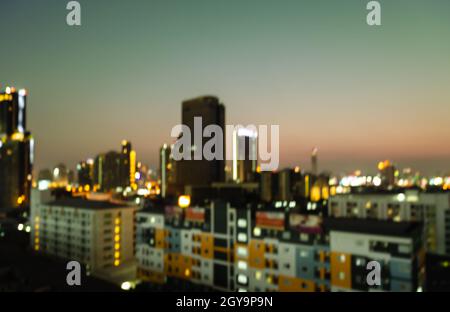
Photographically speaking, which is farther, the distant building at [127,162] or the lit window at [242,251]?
the distant building at [127,162]

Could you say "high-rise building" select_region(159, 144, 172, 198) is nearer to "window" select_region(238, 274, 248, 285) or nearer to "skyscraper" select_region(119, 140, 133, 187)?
"skyscraper" select_region(119, 140, 133, 187)

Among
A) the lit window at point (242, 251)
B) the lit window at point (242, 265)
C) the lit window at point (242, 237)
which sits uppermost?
the lit window at point (242, 237)

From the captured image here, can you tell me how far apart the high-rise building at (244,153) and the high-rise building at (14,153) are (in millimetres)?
40509

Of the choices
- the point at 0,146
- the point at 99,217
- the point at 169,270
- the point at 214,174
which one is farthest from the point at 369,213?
the point at 0,146

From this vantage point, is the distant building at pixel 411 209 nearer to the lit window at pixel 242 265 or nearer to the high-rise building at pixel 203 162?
the lit window at pixel 242 265

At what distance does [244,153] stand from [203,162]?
15181 millimetres

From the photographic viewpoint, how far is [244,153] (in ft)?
262

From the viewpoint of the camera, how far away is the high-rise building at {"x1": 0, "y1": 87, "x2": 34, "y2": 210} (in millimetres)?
49188

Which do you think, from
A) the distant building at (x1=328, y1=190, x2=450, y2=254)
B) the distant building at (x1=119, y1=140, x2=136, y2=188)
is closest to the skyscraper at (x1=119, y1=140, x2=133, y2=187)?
the distant building at (x1=119, y1=140, x2=136, y2=188)

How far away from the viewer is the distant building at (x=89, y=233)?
2247 cm

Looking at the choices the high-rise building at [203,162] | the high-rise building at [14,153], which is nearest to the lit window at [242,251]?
the high-rise building at [14,153]

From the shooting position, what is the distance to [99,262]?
22.5m
